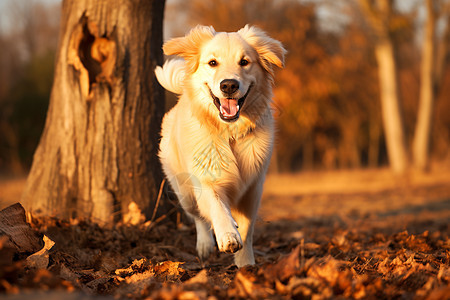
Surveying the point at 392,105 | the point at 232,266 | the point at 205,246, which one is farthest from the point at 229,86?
the point at 392,105

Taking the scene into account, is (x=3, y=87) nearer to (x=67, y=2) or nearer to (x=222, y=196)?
(x=67, y=2)

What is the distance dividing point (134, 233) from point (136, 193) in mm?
494

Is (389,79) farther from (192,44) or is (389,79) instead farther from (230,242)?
(230,242)

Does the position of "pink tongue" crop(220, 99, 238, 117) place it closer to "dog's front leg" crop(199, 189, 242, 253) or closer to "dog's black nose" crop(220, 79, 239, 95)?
"dog's black nose" crop(220, 79, 239, 95)

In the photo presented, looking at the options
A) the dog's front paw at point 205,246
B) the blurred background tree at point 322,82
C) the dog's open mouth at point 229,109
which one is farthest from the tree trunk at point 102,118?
the blurred background tree at point 322,82

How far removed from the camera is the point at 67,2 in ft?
14.0

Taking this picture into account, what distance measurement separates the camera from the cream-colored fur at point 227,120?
10.9 feet

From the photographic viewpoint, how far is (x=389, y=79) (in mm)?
13484

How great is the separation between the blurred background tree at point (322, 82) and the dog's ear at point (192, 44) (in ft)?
33.3

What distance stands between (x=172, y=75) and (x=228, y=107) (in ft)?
2.85

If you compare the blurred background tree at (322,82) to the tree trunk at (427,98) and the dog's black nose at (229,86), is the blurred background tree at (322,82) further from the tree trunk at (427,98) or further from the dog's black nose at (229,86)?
the dog's black nose at (229,86)

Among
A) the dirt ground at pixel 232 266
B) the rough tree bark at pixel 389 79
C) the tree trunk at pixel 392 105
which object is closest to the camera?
the dirt ground at pixel 232 266

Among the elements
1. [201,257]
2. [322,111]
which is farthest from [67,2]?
[322,111]

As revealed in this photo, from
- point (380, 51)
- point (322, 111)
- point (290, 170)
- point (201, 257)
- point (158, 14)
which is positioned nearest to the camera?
point (201, 257)
